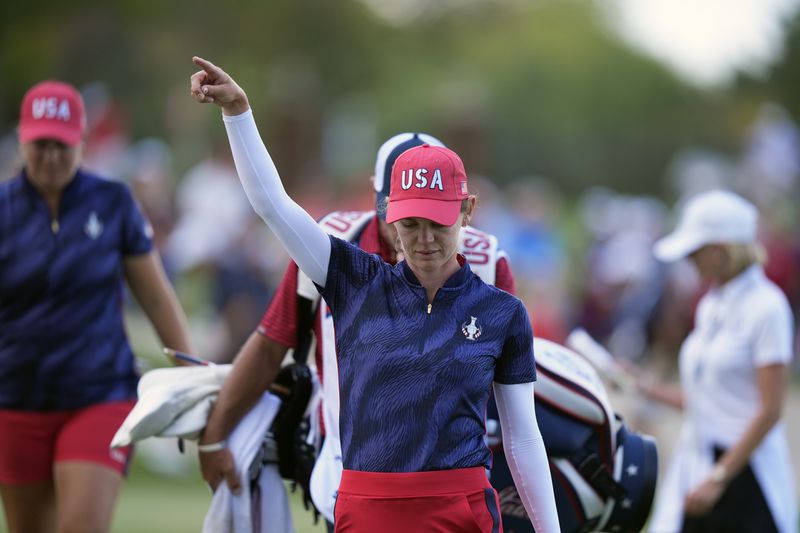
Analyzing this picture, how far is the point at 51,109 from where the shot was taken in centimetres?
620

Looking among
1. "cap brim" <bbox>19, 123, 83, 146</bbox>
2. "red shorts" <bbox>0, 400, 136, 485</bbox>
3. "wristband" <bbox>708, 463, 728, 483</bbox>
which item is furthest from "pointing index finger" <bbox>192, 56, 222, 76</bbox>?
"wristband" <bbox>708, 463, 728, 483</bbox>

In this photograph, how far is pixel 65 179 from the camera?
6.23 meters

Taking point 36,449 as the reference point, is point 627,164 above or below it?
above

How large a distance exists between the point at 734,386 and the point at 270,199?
3.29m

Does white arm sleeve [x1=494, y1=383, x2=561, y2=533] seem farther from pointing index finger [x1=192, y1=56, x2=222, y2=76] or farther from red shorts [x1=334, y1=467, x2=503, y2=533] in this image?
pointing index finger [x1=192, y1=56, x2=222, y2=76]

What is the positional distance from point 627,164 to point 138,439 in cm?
3888

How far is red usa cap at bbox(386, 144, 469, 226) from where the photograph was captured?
13.7 ft

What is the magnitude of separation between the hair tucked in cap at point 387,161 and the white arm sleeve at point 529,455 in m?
0.92

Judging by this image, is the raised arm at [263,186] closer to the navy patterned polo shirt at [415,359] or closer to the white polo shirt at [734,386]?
the navy patterned polo shirt at [415,359]

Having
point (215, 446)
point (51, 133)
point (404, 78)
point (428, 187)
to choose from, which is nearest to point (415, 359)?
point (428, 187)

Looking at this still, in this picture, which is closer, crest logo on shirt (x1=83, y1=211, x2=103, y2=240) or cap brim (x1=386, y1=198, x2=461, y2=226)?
cap brim (x1=386, y1=198, x2=461, y2=226)

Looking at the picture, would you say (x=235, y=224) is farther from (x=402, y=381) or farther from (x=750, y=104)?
(x=750, y=104)

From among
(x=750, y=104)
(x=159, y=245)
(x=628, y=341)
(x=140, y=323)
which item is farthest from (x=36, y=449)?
(x=750, y=104)

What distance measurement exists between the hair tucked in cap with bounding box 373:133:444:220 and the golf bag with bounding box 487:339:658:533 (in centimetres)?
99
